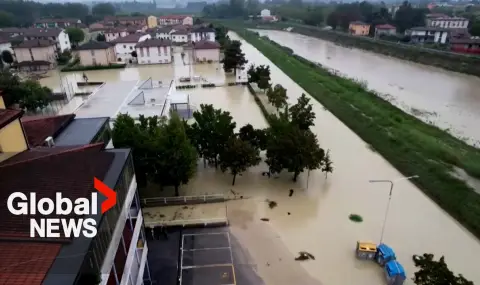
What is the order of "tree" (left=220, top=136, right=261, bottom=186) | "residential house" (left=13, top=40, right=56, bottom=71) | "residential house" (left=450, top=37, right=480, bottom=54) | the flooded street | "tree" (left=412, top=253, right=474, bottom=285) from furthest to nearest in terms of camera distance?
"residential house" (left=450, top=37, right=480, bottom=54), "residential house" (left=13, top=40, right=56, bottom=71), the flooded street, "tree" (left=220, top=136, right=261, bottom=186), "tree" (left=412, top=253, right=474, bottom=285)

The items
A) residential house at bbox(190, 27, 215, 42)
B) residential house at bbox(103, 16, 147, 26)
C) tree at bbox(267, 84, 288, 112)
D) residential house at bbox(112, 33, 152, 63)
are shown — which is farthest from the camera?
residential house at bbox(103, 16, 147, 26)

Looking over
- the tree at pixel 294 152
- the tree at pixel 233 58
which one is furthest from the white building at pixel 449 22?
the tree at pixel 294 152

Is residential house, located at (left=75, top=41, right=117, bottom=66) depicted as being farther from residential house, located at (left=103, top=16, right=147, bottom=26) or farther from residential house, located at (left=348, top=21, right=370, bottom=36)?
residential house, located at (left=348, top=21, right=370, bottom=36)

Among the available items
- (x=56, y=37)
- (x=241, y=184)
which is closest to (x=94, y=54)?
(x=56, y=37)

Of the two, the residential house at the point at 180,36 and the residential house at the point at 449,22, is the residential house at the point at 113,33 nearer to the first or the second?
the residential house at the point at 180,36

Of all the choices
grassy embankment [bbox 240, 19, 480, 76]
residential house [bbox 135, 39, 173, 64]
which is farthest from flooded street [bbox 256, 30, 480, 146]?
residential house [bbox 135, 39, 173, 64]

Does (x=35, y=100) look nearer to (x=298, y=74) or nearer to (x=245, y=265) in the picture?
(x=245, y=265)
